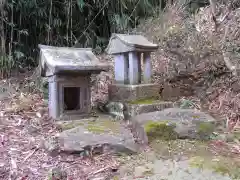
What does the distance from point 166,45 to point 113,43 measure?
1782mm

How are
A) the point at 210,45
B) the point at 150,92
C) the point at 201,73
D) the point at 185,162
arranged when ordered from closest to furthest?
the point at 185,162 < the point at 150,92 < the point at 201,73 < the point at 210,45

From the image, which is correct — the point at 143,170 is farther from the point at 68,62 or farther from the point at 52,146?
the point at 68,62

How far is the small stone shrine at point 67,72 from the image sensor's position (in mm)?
3654

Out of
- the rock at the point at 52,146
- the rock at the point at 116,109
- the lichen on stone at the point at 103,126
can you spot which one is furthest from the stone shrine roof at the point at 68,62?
the rock at the point at 52,146

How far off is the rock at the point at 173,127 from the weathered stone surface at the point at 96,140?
0.16 m

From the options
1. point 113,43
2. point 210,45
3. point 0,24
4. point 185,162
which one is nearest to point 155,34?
point 210,45

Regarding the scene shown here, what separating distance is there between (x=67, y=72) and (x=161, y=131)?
140 centimetres

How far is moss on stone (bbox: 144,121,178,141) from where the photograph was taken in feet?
10.3

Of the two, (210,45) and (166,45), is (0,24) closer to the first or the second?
(166,45)

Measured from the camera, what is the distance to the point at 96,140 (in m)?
3.03

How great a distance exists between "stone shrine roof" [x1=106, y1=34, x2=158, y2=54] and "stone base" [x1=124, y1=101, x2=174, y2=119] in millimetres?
755

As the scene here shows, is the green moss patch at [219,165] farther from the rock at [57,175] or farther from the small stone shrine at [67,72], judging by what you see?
the small stone shrine at [67,72]

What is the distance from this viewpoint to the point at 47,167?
2795mm

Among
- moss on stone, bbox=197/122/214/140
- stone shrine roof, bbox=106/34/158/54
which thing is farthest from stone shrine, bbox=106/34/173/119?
moss on stone, bbox=197/122/214/140
